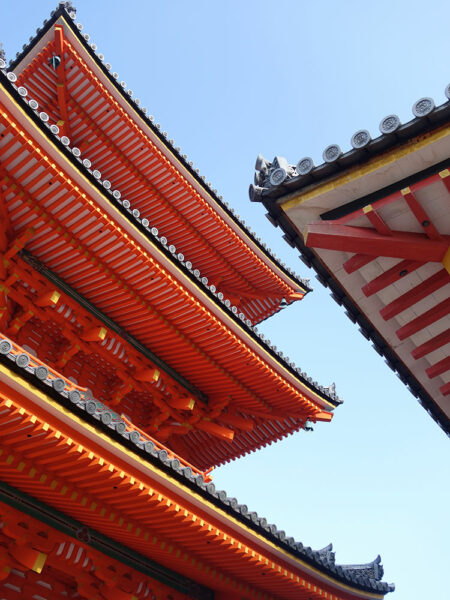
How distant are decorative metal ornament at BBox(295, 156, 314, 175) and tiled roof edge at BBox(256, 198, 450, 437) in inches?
21.8

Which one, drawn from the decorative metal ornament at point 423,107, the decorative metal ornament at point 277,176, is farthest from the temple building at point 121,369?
the decorative metal ornament at point 423,107

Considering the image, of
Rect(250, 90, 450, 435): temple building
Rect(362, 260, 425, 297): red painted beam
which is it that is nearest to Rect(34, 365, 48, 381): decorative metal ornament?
Rect(250, 90, 450, 435): temple building

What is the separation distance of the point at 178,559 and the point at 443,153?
7.24m

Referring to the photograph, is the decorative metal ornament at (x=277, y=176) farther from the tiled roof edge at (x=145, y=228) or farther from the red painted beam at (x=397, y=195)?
the tiled roof edge at (x=145, y=228)

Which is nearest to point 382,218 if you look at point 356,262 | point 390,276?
point 356,262

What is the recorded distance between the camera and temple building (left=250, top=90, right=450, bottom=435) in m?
6.41

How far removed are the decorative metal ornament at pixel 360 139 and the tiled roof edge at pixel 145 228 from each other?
13.2 ft

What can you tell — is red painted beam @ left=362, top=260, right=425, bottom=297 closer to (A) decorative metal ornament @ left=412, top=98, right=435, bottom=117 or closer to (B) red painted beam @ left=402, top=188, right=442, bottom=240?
(B) red painted beam @ left=402, top=188, right=442, bottom=240

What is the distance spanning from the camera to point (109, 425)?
703 centimetres

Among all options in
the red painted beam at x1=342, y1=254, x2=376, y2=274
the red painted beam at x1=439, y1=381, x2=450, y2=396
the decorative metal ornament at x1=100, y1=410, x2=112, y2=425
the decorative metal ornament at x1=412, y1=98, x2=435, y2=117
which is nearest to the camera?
the decorative metal ornament at x1=412, y1=98, x2=435, y2=117

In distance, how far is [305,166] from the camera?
6.94m

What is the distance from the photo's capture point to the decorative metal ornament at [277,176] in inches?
275

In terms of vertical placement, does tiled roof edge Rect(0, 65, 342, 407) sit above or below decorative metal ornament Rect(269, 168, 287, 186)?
above

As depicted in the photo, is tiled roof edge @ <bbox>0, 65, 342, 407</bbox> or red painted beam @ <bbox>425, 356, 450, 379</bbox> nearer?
tiled roof edge @ <bbox>0, 65, 342, 407</bbox>
